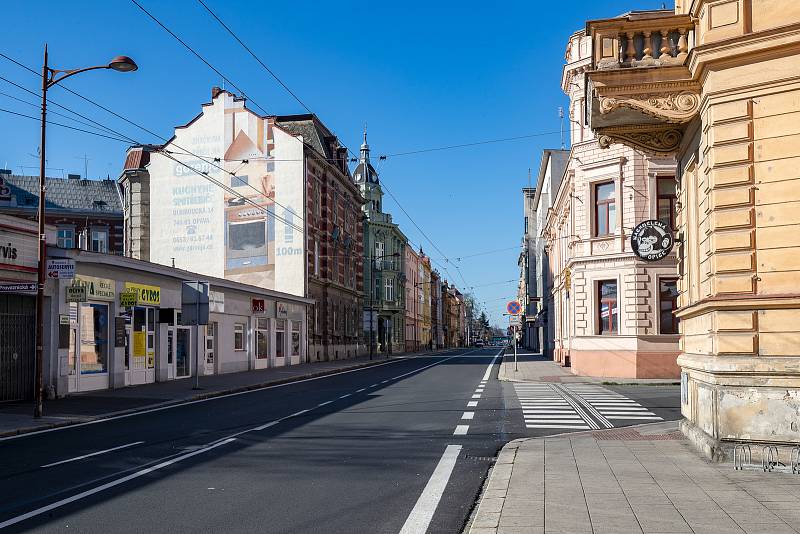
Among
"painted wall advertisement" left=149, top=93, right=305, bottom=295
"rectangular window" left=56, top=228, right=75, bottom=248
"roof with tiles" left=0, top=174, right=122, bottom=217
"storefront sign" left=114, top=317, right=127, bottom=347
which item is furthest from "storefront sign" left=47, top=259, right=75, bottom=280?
"roof with tiles" left=0, top=174, right=122, bottom=217

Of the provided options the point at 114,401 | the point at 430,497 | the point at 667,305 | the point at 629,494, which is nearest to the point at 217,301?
the point at 114,401

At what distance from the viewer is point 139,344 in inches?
1045

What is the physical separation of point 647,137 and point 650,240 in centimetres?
999

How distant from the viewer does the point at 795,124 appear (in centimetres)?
917

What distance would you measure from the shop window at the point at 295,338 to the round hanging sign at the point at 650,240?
27237 mm

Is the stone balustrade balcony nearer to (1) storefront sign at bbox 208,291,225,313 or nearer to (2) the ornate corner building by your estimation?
(2) the ornate corner building

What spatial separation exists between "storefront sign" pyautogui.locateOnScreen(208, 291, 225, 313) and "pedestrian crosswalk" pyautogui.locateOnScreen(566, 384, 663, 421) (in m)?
15.1

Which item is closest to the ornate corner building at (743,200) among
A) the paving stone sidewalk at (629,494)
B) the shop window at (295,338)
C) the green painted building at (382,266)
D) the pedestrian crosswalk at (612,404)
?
the paving stone sidewalk at (629,494)

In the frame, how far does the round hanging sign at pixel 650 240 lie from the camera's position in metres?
21.5

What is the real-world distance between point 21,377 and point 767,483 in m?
18.2

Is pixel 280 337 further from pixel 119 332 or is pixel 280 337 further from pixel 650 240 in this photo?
pixel 650 240

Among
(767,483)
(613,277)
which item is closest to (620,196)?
(613,277)

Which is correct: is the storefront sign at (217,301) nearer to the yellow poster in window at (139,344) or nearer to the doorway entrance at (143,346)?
the doorway entrance at (143,346)

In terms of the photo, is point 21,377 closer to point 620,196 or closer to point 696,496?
point 696,496
